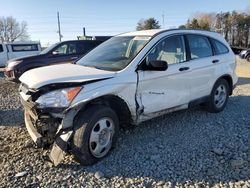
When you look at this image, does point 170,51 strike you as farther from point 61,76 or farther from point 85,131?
point 85,131

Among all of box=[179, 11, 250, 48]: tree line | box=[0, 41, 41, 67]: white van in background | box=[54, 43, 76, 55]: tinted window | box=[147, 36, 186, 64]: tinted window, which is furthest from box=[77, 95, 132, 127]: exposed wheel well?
box=[179, 11, 250, 48]: tree line

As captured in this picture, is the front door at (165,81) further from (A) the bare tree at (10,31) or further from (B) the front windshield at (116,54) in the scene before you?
(A) the bare tree at (10,31)

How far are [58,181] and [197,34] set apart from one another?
12.3 feet

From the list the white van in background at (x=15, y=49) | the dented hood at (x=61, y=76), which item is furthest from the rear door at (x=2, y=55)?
the dented hood at (x=61, y=76)

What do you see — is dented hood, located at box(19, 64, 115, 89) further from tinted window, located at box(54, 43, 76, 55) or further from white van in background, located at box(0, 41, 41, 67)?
white van in background, located at box(0, 41, 41, 67)

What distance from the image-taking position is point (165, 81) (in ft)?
14.0

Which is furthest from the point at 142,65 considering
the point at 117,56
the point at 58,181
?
the point at 58,181

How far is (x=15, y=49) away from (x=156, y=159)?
68.7ft

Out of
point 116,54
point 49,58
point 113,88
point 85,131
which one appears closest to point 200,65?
point 116,54

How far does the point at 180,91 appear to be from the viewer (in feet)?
15.1

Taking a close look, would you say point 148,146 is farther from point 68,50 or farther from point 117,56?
point 68,50

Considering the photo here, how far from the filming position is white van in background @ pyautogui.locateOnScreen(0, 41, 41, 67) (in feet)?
69.5

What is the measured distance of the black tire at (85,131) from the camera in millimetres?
3338

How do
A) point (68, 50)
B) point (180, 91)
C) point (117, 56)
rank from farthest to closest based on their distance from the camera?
point (68, 50)
point (180, 91)
point (117, 56)
